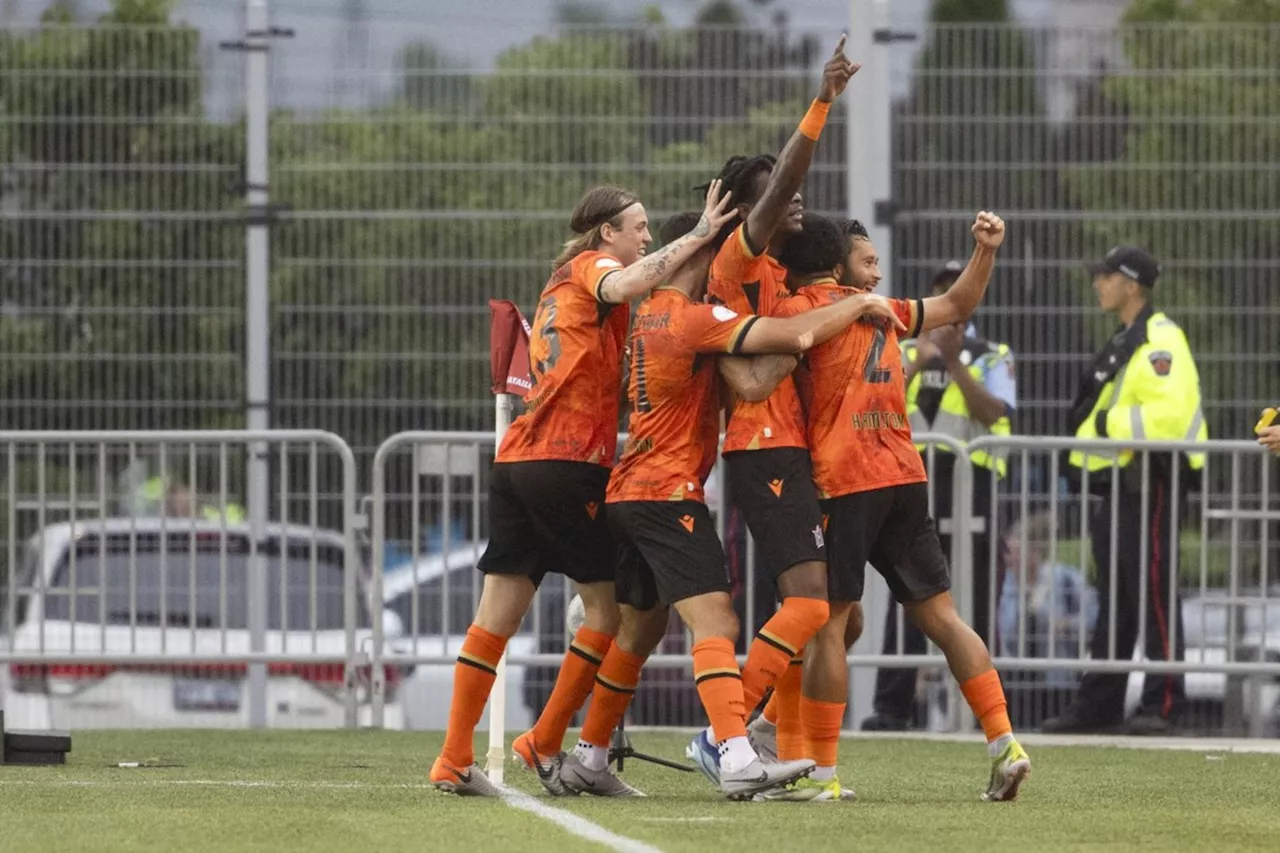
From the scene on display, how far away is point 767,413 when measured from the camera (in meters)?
7.95

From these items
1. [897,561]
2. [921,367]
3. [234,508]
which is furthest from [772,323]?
[234,508]

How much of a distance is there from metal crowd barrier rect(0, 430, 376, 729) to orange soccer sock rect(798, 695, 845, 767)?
4.42 m

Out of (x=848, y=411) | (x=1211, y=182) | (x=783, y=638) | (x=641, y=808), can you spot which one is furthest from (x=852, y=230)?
(x=1211, y=182)

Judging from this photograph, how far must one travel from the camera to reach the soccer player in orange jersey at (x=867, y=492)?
8.13 metres

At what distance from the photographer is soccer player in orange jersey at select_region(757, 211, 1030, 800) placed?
813 centimetres

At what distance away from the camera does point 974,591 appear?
12.2 m

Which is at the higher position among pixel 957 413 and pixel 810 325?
pixel 810 325

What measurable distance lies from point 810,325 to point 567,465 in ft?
2.77

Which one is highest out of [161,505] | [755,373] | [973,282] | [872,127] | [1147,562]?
[872,127]

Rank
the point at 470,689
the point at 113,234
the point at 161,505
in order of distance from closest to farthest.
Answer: the point at 470,689, the point at 161,505, the point at 113,234

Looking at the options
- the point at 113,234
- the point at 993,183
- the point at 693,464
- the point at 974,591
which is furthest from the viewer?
the point at 113,234

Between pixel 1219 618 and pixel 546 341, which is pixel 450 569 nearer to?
pixel 1219 618

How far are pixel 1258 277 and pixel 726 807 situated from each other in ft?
21.8

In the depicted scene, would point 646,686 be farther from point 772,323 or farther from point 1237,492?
point 772,323
